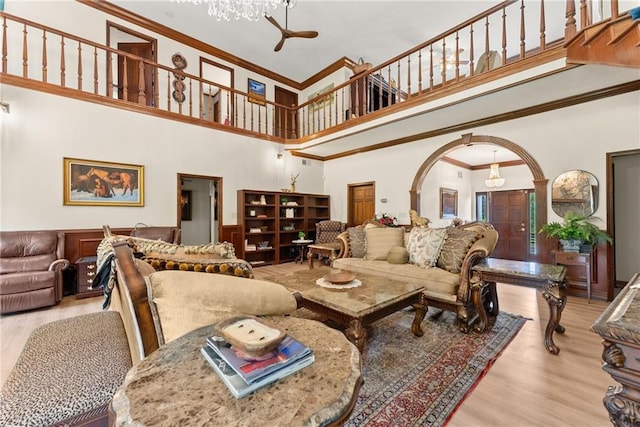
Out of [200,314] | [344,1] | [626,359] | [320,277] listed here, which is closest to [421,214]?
[320,277]

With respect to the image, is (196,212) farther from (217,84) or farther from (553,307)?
(553,307)

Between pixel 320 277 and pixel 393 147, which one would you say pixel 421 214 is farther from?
pixel 320 277

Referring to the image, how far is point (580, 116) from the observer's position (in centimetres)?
370

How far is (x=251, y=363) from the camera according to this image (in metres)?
0.73

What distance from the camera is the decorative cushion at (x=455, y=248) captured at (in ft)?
9.53

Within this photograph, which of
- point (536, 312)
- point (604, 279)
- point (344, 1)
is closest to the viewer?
point (536, 312)

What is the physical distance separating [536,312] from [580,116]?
281 centimetres

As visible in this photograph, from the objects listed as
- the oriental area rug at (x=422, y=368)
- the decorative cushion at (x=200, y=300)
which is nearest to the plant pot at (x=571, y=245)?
the oriental area rug at (x=422, y=368)

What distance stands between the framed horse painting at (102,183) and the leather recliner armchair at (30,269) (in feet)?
2.20

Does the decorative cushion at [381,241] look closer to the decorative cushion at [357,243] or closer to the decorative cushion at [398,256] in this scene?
the decorative cushion at [357,243]

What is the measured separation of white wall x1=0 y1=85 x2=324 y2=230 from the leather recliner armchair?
0.27 meters

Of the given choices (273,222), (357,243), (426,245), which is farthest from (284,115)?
(426,245)

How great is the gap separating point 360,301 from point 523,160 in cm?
390

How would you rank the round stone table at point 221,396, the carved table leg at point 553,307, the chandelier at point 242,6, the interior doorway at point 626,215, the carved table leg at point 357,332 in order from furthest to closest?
the interior doorway at point 626,215
the chandelier at point 242,6
the carved table leg at point 553,307
the carved table leg at point 357,332
the round stone table at point 221,396
